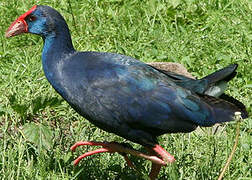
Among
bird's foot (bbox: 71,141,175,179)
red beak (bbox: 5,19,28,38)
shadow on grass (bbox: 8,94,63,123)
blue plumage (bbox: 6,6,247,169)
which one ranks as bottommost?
bird's foot (bbox: 71,141,175,179)

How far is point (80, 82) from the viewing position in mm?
3613

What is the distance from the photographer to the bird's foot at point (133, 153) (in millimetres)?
3756

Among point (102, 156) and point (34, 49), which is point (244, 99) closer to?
point (102, 156)

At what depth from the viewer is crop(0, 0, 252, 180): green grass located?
3906 mm

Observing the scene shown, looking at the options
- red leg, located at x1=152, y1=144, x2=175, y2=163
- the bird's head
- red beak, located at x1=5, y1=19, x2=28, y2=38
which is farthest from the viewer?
red beak, located at x1=5, y1=19, x2=28, y2=38

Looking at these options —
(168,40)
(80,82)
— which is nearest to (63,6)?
(168,40)

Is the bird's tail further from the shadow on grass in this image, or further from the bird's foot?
the shadow on grass

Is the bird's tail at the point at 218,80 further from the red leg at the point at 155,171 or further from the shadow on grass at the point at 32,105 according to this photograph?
the shadow on grass at the point at 32,105

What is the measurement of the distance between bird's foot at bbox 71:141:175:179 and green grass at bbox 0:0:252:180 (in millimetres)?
74

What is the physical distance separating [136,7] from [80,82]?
2396 mm

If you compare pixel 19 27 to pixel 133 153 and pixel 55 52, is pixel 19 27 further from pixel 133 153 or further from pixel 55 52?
pixel 133 153

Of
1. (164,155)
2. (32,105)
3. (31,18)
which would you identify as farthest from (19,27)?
(164,155)

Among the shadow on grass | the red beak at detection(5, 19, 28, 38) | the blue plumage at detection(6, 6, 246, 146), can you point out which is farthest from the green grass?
the red beak at detection(5, 19, 28, 38)

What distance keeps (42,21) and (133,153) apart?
0.97 m
